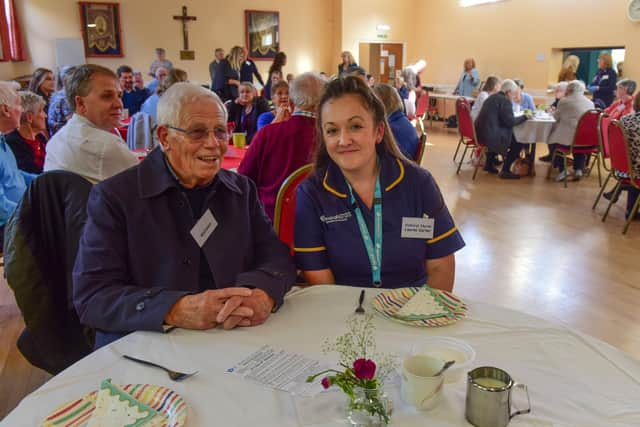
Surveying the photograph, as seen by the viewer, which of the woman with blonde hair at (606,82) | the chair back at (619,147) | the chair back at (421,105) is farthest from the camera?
the chair back at (421,105)

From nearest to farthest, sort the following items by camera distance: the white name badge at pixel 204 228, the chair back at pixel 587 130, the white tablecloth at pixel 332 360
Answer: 1. the white tablecloth at pixel 332 360
2. the white name badge at pixel 204 228
3. the chair back at pixel 587 130

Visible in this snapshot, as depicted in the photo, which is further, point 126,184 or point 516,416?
point 126,184

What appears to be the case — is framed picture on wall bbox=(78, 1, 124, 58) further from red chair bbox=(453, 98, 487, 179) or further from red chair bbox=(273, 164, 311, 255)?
red chair bbox=(273, 164, 311, 255)

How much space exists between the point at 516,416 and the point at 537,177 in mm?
6601

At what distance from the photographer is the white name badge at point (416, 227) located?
1.72 m

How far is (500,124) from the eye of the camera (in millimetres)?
6895

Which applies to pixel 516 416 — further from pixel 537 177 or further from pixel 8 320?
pixel 537 177

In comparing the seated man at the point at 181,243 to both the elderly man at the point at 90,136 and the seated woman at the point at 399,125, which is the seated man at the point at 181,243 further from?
the seated woman at the point at 399,125

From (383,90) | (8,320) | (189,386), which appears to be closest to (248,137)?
(383,90)

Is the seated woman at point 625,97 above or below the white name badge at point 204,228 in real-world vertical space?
above

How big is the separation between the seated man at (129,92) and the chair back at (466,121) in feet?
14.4

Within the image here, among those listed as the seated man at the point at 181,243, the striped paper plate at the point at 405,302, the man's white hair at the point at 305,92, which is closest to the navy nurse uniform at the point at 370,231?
the seated man at the point at 181,243

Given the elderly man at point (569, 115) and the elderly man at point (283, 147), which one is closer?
the elderly man at point (283, 147)

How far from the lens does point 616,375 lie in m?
1.07
